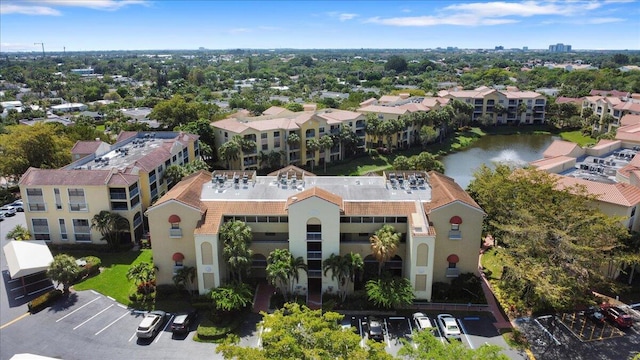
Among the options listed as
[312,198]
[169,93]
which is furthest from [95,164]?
[169,93]

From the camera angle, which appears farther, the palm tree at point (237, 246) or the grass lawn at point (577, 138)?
the grass lawn at point (577, 138)

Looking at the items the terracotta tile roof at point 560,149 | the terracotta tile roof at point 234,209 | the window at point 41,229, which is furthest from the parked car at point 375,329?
the terracotta tile roof at point 560,149

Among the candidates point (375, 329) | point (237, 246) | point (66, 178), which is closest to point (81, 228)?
point (66, 178)

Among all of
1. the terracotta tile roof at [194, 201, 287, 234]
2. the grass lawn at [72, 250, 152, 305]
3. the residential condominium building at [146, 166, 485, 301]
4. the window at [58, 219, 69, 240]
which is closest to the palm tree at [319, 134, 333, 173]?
the residential condominium building at [146, 166, 485, 301]

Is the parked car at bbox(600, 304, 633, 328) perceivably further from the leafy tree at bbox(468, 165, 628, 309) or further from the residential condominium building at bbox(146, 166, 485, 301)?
the residential condominium building at bbox(146, 166, 485, 301)

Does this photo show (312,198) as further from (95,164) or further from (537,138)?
(537,138)

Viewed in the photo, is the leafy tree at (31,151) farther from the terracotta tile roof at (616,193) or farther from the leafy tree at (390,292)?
the terracotta tile roof at (616,193)

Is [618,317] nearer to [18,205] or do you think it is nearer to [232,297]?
[232,297]
